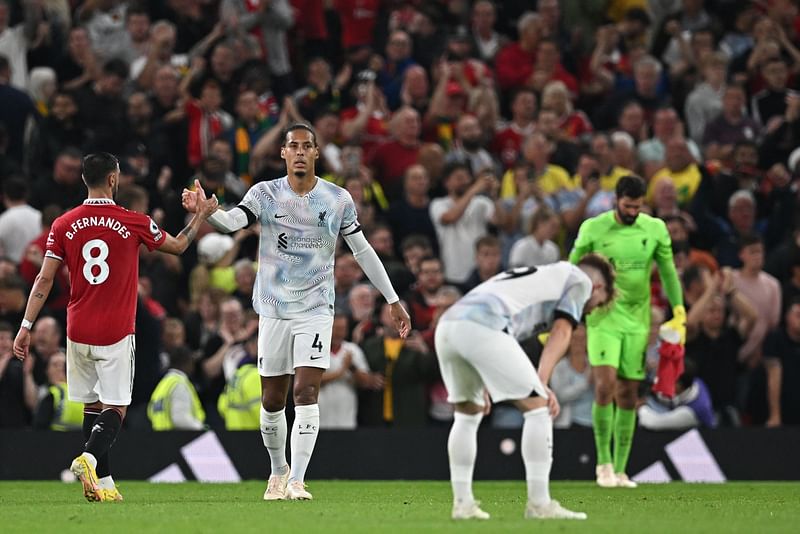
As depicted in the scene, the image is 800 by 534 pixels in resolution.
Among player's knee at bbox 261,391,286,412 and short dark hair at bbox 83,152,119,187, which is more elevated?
short dark hair at bbox 83,152,119,187

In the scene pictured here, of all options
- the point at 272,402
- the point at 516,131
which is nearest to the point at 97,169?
the point at 272,402

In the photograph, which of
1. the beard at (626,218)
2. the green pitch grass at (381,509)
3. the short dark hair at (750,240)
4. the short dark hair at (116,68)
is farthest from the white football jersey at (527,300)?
the short dark hair at (116,68)

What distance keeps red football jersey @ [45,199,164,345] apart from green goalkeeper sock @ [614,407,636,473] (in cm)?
534

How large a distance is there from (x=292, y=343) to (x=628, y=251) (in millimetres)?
4162

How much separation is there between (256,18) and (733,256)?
781cm

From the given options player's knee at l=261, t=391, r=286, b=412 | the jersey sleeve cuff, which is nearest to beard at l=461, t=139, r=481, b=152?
player's knee at l=261, t=391, r=286, b=412

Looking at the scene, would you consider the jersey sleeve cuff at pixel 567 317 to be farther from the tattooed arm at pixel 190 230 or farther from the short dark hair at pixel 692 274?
the short dark hair at pixel 692 274

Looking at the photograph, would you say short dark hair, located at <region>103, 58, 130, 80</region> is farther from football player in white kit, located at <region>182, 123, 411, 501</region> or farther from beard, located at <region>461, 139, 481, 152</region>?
football player in white kit, located at <region>182, 123, 411, 501</region>

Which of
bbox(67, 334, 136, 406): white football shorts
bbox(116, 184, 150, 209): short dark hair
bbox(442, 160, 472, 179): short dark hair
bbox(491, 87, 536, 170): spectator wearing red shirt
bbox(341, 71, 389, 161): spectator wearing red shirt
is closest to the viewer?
bbox(67, 334, 136, 406): white football shorts

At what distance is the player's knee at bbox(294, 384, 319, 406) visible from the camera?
11438 millimetres

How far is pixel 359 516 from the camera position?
9734 millimetres

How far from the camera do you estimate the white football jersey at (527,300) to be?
9078mm

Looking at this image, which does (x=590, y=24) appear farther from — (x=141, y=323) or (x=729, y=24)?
(x=141, y=323)

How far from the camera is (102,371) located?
11.4 meters
